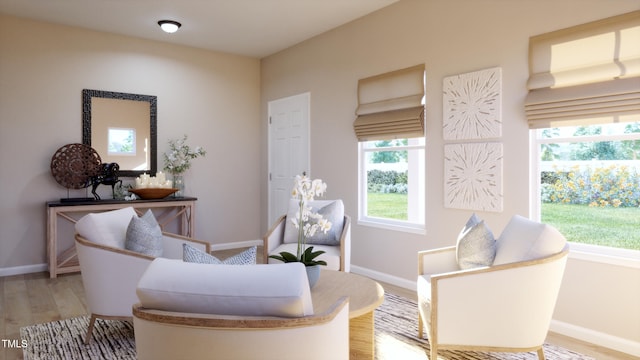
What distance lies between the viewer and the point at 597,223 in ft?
9.78

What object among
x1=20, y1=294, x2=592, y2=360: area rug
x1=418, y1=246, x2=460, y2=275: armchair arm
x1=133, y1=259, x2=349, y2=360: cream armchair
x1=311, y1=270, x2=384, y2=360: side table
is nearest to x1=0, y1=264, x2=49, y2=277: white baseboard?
x1=20, y1=294, x2=592, y2=360: area rug

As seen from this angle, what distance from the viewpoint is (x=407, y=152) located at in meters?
4.30

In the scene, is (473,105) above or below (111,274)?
above

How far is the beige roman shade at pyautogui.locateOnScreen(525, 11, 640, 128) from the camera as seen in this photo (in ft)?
8.87

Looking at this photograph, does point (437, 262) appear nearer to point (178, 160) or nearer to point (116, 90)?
point (178, 160)

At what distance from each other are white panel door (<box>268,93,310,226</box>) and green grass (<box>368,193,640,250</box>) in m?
3.06

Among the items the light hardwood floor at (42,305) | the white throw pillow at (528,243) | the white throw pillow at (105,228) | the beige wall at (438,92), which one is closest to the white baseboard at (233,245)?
the beige wall at (438,92)

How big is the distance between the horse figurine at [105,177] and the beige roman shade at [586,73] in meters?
4.40

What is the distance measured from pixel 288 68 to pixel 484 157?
3.22 metres

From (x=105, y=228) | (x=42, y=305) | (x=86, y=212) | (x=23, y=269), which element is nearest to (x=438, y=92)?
(x=105, y=228)

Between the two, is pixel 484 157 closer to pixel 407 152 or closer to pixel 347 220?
pixel 407 152

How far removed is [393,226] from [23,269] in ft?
13.4

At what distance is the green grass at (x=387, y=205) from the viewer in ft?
14.3

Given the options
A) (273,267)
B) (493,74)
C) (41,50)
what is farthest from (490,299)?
(41,50)
